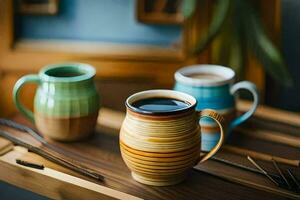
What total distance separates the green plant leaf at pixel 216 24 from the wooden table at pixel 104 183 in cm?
32

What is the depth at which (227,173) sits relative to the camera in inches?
35.4

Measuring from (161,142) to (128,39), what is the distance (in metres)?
0.50

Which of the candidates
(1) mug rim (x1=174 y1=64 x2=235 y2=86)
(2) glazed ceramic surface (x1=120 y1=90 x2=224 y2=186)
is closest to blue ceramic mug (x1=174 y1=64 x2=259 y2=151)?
(1) mug rim (x1=174 y1=64 x2=235 y2=86)

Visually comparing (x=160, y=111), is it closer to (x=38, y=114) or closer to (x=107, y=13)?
(x=38, y=114)

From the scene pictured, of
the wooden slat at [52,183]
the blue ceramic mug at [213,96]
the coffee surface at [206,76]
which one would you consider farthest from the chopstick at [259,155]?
the wooden slat at [52,183]

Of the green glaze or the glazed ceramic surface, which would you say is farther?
the green glaze

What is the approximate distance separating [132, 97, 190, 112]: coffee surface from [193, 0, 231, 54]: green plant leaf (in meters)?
0.31

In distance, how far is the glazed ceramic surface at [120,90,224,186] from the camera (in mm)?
795

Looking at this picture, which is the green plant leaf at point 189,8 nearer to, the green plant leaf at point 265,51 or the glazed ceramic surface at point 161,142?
the green plant leaf at point 265,51

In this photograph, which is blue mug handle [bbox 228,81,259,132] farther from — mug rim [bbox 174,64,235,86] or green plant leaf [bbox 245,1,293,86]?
green plant leaf [bbox 245,1,293,86]

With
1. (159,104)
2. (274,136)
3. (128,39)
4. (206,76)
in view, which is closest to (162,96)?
(159,104)

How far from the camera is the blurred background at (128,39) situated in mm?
1200

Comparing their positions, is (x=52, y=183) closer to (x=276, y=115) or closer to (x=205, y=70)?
(x=205, y=70)

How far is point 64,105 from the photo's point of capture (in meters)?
0.95
